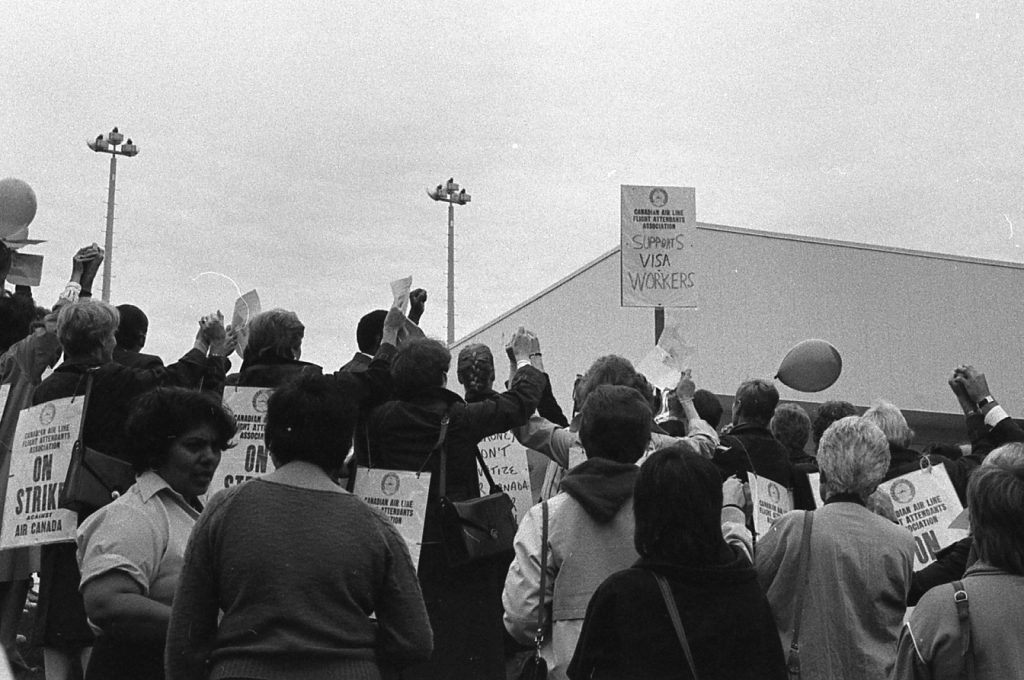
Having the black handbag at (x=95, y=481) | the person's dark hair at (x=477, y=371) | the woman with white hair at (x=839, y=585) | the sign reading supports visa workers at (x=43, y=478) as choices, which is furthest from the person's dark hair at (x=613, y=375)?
the sign reading supports visa workers at (x=43, y=478)

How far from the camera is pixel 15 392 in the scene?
545 centimetres

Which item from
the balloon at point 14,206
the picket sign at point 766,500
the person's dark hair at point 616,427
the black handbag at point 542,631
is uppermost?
the balloon at point 14,206

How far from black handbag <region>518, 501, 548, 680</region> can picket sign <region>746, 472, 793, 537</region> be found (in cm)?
155

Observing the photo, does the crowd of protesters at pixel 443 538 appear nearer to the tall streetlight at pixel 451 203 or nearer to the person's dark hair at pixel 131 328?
the person's dark hair at pixel 131 328

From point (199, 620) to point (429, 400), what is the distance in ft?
7.80

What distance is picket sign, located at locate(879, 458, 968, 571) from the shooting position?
511cm

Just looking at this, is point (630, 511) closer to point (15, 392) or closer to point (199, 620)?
point (199, 620)

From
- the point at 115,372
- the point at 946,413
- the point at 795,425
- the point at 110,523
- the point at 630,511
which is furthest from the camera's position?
the point at 946,413

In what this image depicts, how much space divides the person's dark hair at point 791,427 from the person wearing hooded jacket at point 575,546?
2160 mm

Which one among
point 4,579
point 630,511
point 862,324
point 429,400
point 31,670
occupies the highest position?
point 862,324

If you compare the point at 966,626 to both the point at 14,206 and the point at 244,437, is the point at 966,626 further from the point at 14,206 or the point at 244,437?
the point at 14,206

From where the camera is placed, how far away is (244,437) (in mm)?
5215

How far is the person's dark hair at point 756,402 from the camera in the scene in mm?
5422

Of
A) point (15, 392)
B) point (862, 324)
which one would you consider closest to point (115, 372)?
point (15, 392)
